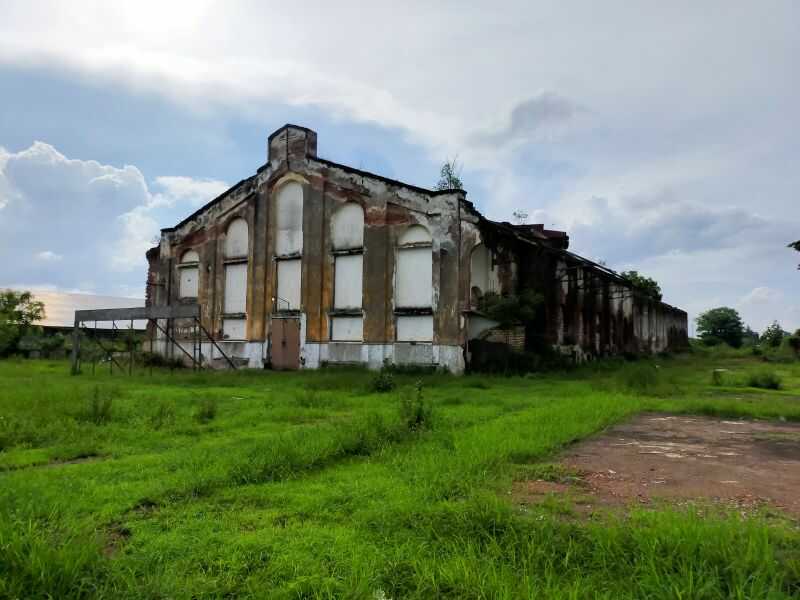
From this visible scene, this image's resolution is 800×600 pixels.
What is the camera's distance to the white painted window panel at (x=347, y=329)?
20391 mm

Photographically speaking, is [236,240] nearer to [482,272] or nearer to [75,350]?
[75,350]

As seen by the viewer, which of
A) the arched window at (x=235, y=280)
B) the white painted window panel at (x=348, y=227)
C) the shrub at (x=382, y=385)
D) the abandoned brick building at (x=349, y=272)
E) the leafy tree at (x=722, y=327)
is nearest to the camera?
the shrub at (x=382, y=385)

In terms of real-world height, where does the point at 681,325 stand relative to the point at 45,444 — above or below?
above

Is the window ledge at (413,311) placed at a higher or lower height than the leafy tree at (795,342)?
higher

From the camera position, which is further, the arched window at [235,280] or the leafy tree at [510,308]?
the arched window at [235,280]

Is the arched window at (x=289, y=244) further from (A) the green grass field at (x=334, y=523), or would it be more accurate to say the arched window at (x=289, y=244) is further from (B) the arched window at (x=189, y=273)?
(A) the green grass field at (x=334, y=523)

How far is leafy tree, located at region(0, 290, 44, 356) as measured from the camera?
30844 millimetres

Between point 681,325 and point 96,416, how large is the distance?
2220 inches

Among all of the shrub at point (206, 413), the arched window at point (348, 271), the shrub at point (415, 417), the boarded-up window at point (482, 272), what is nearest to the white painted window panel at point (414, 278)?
the boarded-up window at point (482, 272)

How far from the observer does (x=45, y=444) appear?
7.20m

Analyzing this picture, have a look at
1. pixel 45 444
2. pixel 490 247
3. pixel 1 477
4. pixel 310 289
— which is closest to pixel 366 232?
pixel 310 289

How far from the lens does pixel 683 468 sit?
5598 mm

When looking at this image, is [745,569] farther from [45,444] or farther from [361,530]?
[45,444]

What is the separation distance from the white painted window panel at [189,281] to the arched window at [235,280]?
6.52 ft
